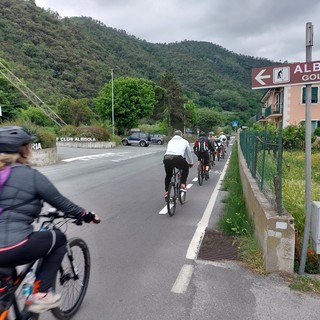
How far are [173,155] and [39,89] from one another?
53175mm

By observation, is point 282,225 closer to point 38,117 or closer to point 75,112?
point 38,117

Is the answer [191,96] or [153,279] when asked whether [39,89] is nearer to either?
[153,279]

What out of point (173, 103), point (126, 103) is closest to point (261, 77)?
point (126, 103)

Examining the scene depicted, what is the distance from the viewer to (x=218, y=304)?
3418 millimetres

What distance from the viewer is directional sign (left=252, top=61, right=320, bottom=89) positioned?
155 inches

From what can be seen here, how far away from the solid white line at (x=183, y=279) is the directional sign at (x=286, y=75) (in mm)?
2575

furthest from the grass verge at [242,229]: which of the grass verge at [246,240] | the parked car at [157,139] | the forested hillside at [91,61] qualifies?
the parked car at [157,139]

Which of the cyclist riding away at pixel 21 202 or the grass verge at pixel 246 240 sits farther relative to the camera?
the grass verge at pixel 246 240

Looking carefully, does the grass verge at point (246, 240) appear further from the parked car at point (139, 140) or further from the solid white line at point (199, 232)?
the parked car at point (139, 140)

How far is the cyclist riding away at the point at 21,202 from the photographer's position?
7.47 feet

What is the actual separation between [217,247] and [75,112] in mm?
38954

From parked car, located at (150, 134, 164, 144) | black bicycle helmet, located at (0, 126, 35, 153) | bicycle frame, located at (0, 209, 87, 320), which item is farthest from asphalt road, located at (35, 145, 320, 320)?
parked car, located at (150, 134, 164, 144)

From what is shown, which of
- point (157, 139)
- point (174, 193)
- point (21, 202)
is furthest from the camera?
point (157, 139)

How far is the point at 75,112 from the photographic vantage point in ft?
136
